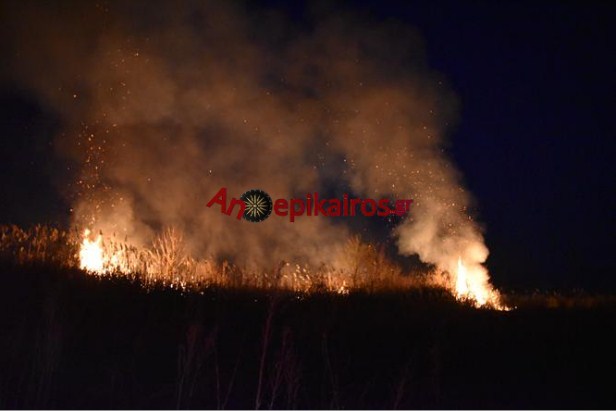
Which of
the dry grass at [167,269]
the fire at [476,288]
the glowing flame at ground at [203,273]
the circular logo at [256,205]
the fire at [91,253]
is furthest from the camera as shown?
the circular logo at [256,205]

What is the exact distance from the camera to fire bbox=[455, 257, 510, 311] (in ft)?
32.1

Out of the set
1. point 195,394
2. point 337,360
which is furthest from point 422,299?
point 195,394

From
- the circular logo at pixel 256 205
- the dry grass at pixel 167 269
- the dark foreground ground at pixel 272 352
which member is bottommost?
the dark foreground ground at pixel 272 352

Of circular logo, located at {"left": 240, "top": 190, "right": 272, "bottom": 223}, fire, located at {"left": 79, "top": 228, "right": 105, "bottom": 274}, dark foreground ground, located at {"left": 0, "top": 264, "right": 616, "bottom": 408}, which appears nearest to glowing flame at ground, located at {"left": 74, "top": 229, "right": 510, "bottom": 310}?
fire, located at {"left": 79, "top": 228, "right": 105, "bottom": 274}

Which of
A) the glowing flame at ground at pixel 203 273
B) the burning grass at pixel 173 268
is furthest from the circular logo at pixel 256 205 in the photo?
the burning grass at pixel 173 268

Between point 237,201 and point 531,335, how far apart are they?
8.02 metres

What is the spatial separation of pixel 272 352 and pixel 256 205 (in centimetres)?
778

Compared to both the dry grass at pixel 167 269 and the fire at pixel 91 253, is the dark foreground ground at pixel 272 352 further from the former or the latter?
the fire at pixel 91 253

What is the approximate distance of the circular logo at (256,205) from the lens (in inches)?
527

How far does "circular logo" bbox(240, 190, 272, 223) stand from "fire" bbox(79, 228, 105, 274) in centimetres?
492

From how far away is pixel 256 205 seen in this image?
13.5m

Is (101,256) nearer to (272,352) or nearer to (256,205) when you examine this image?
(272,352)

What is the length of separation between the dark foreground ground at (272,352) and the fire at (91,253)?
96 centimetres

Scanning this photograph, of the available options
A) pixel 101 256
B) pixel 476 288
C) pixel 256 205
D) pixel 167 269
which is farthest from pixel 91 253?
pixel 476 288
